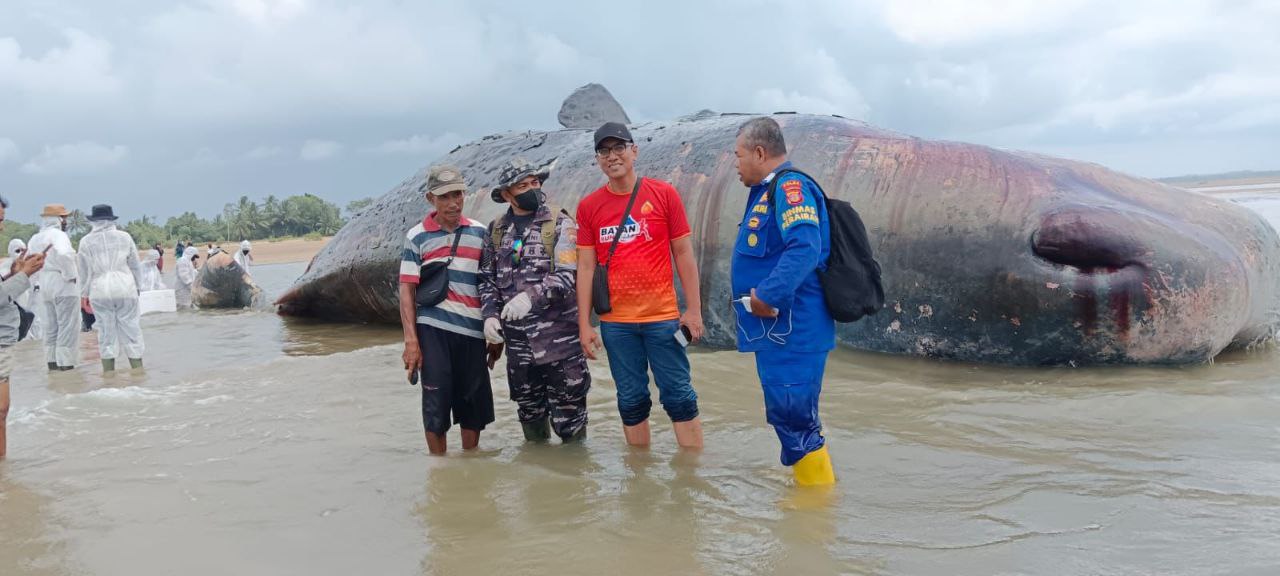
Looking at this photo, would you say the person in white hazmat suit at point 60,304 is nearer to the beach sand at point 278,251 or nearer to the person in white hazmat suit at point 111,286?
the person in white hazmat suit at point 111,286

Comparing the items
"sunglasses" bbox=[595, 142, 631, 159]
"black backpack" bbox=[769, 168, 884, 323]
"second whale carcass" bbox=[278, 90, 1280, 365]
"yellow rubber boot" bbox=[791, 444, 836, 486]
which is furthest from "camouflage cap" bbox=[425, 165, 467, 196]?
"second whale carcass" bbox=[278, 90, 1280, 365]

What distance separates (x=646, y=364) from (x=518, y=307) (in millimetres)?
612

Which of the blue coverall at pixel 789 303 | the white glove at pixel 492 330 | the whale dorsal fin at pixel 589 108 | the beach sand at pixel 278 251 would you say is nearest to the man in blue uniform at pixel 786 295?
the blue coverall at pixel 789 303

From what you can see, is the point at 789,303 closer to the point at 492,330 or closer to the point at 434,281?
the point at 492,330

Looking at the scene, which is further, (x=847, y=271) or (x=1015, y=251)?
(x=1015, y=251)

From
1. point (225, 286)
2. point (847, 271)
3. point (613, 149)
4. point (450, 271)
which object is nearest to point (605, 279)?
point (613, 149)

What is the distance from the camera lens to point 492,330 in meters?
3.98

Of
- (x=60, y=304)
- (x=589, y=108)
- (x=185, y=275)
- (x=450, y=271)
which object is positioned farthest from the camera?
(x=185, y=275)

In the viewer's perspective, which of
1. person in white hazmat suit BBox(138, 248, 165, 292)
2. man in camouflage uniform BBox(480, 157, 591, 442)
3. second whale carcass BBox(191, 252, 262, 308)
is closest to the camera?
man in camouflage uniform BBox(480, 157, 591, 442)

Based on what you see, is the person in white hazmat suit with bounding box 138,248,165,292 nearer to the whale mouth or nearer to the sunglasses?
the sunglasses

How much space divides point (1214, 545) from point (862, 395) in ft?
7.61

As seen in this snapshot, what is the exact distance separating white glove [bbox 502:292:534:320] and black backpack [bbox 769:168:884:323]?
4.00ft

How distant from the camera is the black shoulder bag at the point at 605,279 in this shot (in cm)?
374

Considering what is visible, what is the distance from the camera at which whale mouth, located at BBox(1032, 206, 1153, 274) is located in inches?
199
